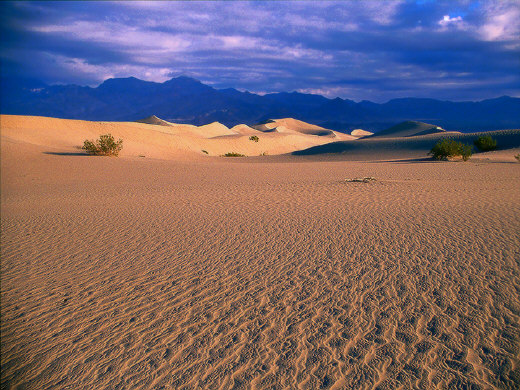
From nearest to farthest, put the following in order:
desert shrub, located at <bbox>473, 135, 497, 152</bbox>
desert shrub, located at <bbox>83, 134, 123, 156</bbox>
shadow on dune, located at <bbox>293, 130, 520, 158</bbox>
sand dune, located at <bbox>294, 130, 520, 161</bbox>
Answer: desert shrub, located at <bbox>83, 134, 123, 156</bbox> → desert shrub, located at <bbox>473, 135, 497, 152</bbox> → shadow on dune, located at <bbox>293, 130, 520, 158</bbox> → sand dune, located at <bbox>294, 130, 520, 161</bbox>

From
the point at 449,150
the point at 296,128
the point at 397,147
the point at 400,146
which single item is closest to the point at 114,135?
the point at 397,147

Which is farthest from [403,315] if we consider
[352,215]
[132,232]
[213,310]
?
[132,232]

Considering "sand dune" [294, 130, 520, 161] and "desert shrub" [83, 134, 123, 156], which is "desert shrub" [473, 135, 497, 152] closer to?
"sand dune" [294, 130, 520, 161]

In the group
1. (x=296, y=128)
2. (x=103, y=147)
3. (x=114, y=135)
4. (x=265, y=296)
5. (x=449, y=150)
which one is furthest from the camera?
(x=296, y=128)

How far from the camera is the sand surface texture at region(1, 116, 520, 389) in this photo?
3973mm

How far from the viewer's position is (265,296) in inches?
219

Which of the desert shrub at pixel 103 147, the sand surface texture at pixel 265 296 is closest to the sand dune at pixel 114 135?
the desert shrub at pixel 103 147

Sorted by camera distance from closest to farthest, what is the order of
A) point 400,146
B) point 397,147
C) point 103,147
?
point 103,147 < point 397,147 < point 400,146

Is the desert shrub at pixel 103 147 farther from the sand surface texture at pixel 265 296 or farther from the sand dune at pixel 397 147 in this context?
the sand dune at pixel 397 147

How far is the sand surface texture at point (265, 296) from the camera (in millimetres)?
3973

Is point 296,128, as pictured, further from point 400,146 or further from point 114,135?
point 114,135

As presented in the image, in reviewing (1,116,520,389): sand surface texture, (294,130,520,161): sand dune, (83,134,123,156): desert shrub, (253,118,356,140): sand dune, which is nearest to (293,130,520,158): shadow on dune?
(294,130,520,161): sand dune

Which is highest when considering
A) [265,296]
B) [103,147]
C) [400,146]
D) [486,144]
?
[103,147]

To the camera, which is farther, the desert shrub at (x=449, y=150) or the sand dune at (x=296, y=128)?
the sand dune at (x=296, y=128)
